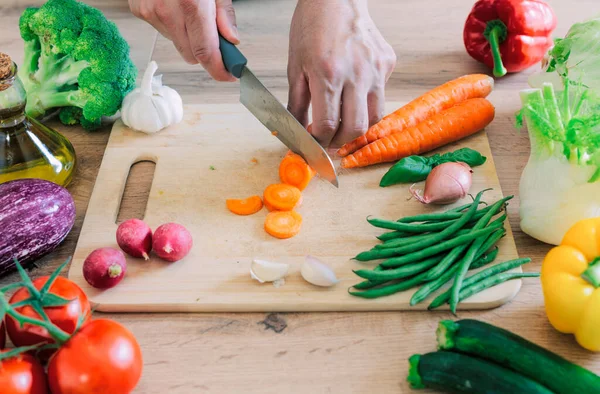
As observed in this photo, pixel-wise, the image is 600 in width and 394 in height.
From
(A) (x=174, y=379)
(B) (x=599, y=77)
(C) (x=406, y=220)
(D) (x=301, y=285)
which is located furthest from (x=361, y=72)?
(A) (x=174, y=379)

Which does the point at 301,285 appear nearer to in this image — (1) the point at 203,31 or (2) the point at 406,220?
(2) the point at 406,220

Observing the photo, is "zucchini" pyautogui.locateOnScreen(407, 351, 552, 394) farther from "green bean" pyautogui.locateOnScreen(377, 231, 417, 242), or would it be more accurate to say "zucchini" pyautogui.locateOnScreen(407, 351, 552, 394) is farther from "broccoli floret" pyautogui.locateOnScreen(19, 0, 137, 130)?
"broccoli floret" pyautogui.locateOnScreen(19, 0, 137, 130)

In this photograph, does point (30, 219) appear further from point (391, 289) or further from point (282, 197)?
point (391, 289)

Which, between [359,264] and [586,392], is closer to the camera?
[586,392]

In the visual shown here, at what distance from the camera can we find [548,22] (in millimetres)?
3051

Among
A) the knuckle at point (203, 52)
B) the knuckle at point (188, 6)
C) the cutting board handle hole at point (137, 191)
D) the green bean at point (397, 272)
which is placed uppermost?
the knuckle at point (188, 6)

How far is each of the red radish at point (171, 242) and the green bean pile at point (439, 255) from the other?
0.58 meters

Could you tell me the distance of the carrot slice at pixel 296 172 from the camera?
97.0 inches

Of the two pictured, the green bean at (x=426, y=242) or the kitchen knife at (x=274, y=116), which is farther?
the kitchen knife at (x=274, y=116)

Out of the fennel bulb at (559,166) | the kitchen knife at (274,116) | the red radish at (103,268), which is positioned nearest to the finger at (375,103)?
the kitchen knife at (274,116)

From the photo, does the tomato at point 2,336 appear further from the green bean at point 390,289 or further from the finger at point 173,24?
the finger at point 173,24

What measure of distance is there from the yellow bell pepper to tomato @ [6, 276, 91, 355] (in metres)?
1.32

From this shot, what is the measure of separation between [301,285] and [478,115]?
110 centimetres

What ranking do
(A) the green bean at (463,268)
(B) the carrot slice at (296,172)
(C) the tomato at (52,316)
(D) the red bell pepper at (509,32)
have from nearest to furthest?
(C) the tomato at (52,316) < (A) the green bean at (463,268) < (B) the carrot slice at (296,172) < (D) the red bell pepper at (509,32)
